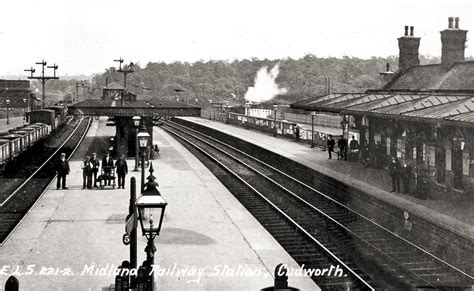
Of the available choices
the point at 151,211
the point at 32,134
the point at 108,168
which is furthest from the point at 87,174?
the point at 32,134

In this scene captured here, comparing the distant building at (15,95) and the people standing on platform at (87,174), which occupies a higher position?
the distant building at (15,95)

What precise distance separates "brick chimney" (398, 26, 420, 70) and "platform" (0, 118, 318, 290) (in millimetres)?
19977

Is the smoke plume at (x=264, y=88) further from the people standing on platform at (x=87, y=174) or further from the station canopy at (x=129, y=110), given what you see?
the people standing on platform at (x=87, y=174)

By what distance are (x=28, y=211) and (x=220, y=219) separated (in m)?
6.04

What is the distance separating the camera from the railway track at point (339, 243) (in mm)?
10781

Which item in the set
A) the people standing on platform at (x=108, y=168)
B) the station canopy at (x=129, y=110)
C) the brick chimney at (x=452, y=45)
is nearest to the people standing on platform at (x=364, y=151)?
the brick chimney at (x=452, y=45)

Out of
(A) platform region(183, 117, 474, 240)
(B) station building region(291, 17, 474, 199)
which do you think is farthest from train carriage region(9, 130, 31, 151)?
(B) station building region(291, 17, 474, 199)

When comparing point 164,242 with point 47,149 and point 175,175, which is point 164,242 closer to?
point 175,175

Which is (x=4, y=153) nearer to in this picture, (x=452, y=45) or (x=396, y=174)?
(x=396, y=174)

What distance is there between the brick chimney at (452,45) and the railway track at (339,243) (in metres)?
12.3

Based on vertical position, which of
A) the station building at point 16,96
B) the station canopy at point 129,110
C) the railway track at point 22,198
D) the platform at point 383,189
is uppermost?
the station building at point 16,96

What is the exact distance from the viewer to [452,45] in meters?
29.2

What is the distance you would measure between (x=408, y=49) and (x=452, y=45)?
6231mm

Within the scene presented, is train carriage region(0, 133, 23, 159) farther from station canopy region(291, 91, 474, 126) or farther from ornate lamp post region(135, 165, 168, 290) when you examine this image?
ornate lamp post region(135, 165, 168, 290)
